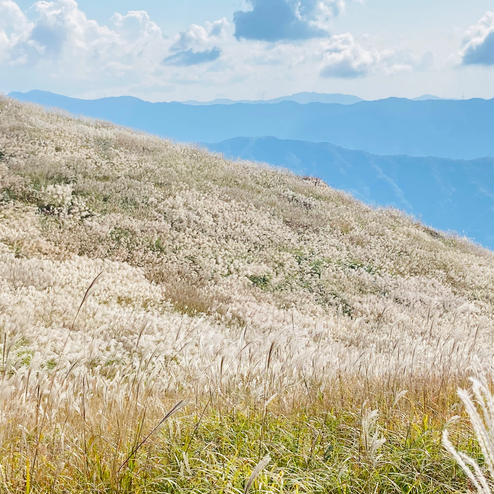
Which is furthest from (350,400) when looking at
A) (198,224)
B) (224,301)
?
(198,224)

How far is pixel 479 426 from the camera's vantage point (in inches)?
53.7

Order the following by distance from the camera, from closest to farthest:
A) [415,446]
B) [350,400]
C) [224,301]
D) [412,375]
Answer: [415,446] < [350,400] < [412,375] < [224,301]

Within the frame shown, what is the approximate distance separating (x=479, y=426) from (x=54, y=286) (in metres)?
9.33

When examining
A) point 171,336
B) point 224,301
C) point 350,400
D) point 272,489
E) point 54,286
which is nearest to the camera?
point 272,489

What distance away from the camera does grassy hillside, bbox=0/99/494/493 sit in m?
2.93

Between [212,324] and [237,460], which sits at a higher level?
[237,460]

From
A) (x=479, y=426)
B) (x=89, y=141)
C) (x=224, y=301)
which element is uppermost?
(x=89, y=141)

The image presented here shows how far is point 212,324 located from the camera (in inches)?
404

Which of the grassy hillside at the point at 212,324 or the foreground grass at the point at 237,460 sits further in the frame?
the grassy hillside at the point at 212,324

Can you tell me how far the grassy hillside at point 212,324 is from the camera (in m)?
2.93

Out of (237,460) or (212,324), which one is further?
(212,324)

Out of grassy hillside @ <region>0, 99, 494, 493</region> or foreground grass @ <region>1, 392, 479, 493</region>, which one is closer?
foreground grass @ <region>1, 392, 479, 493</region>

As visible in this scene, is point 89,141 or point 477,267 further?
point 89,141

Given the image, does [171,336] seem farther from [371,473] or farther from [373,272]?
[373,272]
